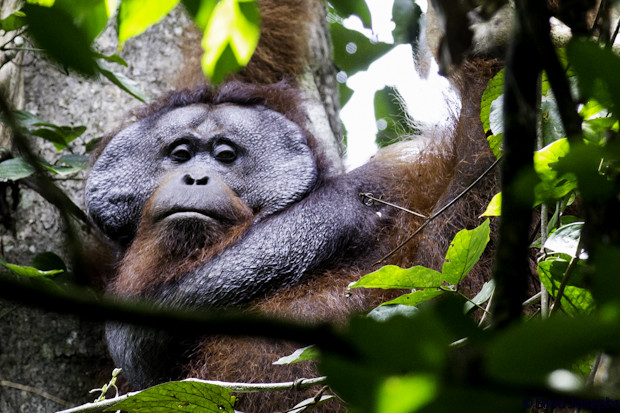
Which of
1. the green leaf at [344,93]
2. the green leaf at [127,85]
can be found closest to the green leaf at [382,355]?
the green leaf at [127,85]

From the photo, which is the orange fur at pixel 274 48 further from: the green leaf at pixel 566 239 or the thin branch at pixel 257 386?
the green leaf at pixel 566 239

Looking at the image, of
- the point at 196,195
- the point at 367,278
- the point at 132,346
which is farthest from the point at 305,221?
the point at 367,278

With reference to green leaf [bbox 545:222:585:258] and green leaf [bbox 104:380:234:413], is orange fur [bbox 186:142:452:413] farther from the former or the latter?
green leaf [bbox 545:222:585:258]

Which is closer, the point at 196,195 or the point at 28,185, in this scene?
the point at 196,195

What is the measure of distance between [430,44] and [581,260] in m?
1.38

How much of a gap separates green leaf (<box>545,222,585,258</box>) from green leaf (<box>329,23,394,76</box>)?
10.3ft

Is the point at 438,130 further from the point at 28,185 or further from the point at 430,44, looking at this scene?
the point at 28,185

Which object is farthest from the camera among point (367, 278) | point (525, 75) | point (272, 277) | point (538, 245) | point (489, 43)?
point (272, 277)

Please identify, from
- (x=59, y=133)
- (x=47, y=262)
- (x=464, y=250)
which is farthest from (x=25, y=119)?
(x=464, y=250)

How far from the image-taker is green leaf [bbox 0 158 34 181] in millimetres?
2807

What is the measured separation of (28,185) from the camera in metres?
3.10

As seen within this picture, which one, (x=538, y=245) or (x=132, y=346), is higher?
(x=538, y=245)

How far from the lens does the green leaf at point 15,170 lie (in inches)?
110

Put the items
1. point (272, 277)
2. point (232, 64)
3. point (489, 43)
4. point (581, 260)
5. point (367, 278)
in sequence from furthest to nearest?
point (272, 277) < point (489, 43) < point (367, 278) < point (581, 260) < point (232, 64)
